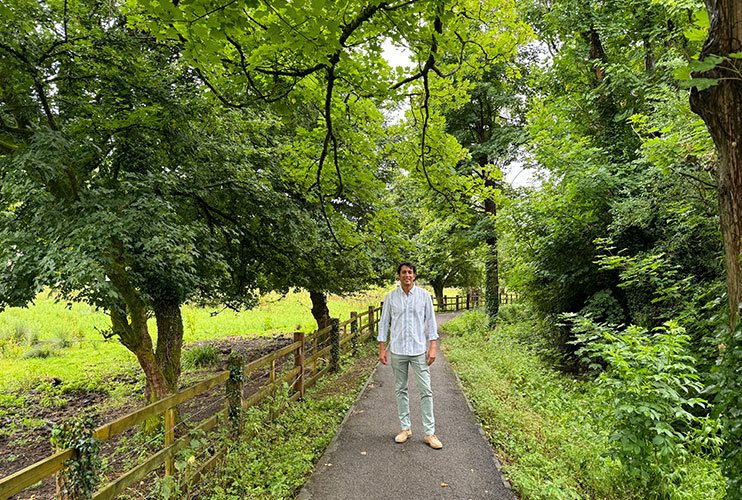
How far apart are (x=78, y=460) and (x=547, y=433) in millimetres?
4683

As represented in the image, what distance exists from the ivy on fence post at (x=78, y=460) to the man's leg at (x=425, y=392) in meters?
3.08

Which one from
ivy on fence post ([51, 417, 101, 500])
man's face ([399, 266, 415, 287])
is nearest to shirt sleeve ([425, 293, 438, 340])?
man's face ([399, 266, 415, 287])

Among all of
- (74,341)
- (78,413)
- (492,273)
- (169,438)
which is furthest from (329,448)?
(74,341)

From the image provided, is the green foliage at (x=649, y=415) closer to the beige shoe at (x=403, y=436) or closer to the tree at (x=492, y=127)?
the beige shoe at (x=403, y=436)

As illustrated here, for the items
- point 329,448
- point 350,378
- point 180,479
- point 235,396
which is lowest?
point 350,378

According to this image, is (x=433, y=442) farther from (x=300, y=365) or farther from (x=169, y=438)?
(x=300, y=365)

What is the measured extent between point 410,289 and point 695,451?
370 cm

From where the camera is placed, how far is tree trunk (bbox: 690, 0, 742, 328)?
1965 millimetres

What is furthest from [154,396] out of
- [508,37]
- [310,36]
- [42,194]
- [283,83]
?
[508,37]

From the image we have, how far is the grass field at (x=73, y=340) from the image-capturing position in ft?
34.6

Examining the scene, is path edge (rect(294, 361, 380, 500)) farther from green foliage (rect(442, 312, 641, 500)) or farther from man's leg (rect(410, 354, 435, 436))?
man's leg (rect(410, 354, 435, 436))

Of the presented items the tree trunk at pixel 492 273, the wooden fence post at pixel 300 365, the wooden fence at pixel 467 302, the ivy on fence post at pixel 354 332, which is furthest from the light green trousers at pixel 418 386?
the wooden fence at pixel 467 302

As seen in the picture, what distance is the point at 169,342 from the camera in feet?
24.4

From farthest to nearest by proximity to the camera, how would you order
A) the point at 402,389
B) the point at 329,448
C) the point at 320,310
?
the point at 320,310 → the point at 402,389 → the point at 329,448
